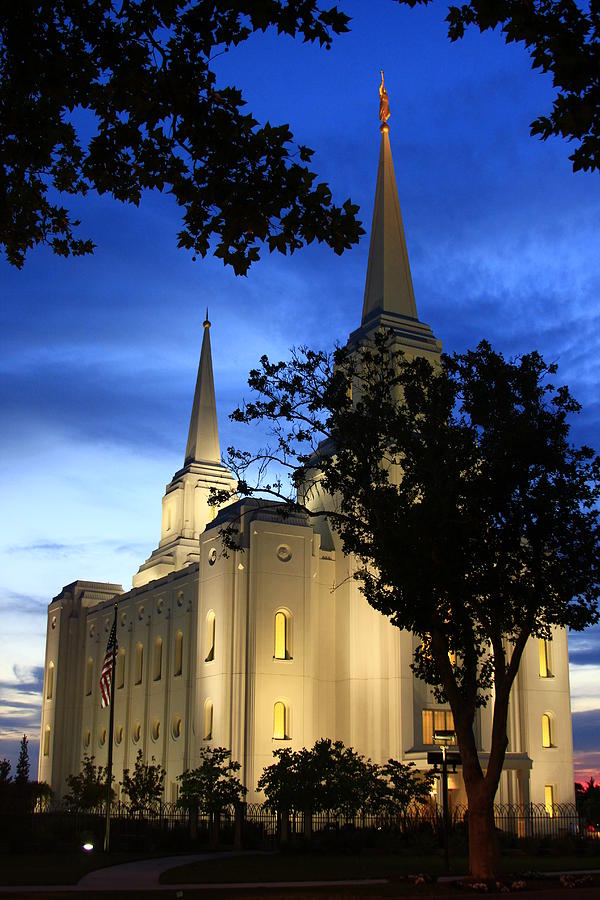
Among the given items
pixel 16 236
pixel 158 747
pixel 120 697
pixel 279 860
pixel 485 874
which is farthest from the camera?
pixel 120 697

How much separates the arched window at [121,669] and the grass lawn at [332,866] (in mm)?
31786

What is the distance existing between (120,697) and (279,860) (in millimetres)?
34672

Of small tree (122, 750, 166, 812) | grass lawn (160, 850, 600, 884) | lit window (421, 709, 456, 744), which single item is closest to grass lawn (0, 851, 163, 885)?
grass lawn (160, 850, 600, 884)

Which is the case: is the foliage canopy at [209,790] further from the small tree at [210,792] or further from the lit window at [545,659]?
the lit window at [545,659]

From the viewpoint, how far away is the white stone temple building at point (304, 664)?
4675cm

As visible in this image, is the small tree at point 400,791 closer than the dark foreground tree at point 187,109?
No

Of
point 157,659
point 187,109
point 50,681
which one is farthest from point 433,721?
point 187,109

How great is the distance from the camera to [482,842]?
22594 mm

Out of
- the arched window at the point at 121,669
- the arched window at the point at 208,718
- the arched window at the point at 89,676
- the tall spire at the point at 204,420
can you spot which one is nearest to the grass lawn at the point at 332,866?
the arched window at the point at 208,718

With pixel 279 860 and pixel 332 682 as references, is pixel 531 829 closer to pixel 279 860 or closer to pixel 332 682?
pixel 332 682

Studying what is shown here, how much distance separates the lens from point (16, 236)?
13359 millimetres

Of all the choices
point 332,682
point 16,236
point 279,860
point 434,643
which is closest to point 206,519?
point 332,682

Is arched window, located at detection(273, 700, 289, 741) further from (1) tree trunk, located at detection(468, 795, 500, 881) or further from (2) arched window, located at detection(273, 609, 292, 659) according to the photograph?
(1) tree trunk, located at detection(468, 795, 500, 881)

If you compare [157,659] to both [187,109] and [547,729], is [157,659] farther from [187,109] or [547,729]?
[187,109]
